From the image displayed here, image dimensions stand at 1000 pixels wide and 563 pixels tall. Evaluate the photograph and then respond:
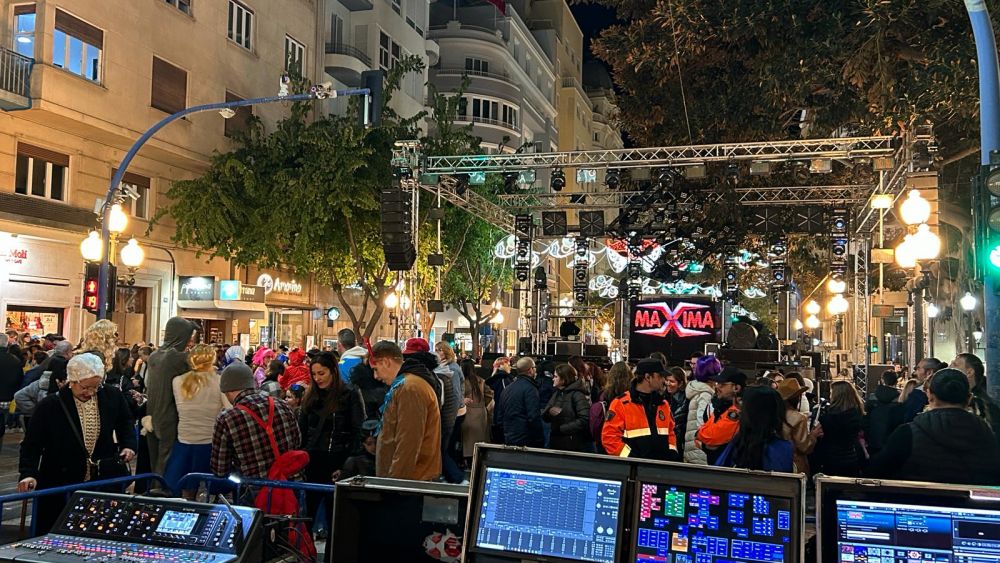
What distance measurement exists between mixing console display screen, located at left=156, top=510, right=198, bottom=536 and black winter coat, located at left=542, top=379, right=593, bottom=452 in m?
5.75

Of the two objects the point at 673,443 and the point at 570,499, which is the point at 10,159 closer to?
the point at 673,443

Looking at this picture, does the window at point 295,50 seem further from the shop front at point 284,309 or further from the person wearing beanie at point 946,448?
the person wearing beanie at point 946,448

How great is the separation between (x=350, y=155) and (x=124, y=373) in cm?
1310

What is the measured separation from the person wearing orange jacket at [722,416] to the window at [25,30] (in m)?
18.7

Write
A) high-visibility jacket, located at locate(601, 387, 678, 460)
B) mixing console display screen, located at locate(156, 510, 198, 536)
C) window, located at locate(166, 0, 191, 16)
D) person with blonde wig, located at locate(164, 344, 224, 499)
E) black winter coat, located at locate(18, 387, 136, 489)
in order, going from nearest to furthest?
mixing console display screen, located at locate(156, 510, 198, 536) < black winter coat, located at locate(18, 387, 136, 489) < person with blonde wig, located at locate(164, 344, 224, 499) < high-visibility jacket, located at locate(601, 387, 678, 460) < window, located at locate(166, 0, 191, 16)

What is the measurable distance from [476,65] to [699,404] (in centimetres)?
4995

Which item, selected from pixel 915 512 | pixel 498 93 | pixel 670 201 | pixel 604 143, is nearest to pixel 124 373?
pixel 915 512

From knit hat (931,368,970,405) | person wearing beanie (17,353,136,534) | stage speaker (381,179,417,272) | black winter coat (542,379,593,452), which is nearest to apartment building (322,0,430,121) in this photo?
stage speaker (381,179,417,272)

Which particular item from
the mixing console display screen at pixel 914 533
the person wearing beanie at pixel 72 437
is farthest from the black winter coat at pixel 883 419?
the person wearing beanie at pixel 72 437

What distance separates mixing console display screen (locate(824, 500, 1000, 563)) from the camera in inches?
115

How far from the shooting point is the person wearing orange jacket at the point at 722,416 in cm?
678

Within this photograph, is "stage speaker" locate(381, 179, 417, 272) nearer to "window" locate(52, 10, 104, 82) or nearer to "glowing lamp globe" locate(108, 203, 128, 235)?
"glowing lamp globe" locate(108, 203, 128, 235)

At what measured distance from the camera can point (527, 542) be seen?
3.29 m

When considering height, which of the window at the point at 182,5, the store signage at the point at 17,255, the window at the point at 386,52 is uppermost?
the window at the point at 386,52
